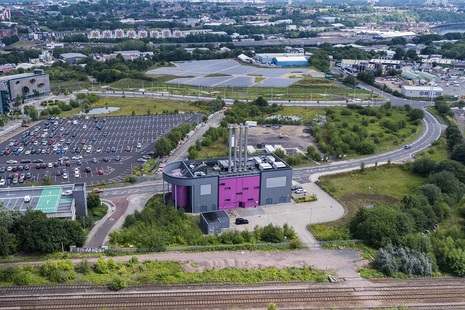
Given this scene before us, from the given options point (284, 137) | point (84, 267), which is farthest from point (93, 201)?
point (284, 137)

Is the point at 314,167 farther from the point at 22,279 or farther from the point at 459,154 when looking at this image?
the point at 22,279

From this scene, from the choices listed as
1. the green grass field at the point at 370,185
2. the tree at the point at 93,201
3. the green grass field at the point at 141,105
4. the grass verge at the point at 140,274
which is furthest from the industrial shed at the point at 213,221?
the green grass field at the point at 141,105

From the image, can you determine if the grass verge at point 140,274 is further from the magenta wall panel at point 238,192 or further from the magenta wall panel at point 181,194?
the magenta wall panel at point 238,192

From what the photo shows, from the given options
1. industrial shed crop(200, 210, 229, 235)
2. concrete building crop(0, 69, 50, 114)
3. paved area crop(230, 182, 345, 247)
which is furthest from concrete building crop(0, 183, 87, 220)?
concrete building crop(0, 69, 50, 114)

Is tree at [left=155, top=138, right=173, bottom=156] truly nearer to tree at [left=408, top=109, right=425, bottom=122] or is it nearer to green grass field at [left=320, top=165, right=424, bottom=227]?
green grass field at [left=320, top=165, right=424, bottom=227]

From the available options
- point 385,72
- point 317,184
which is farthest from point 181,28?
point 317,184

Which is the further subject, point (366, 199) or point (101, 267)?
point (366, 199)
